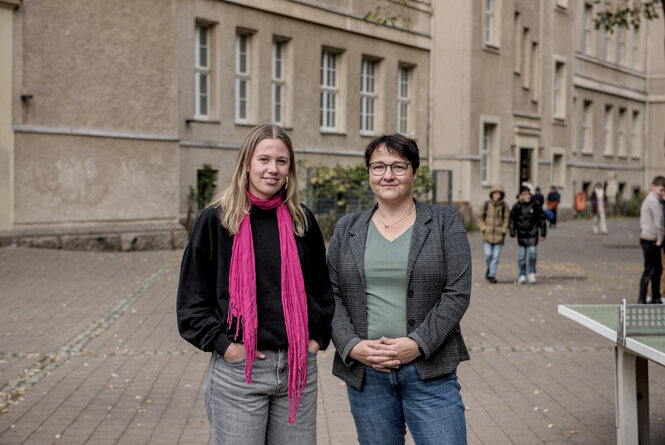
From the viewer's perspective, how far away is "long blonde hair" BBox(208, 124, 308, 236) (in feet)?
11.5

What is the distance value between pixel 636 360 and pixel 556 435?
0.94 m

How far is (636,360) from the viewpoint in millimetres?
5555

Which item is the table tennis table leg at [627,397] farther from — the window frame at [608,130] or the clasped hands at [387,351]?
the window frame at [608,130]

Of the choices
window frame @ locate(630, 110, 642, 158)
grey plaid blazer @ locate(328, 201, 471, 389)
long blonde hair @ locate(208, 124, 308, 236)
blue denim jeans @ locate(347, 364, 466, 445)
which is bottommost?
blue denim jeans @ locate(347, 364, 466, 445)

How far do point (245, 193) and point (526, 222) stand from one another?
1273 cm

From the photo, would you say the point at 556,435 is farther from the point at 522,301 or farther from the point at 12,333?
the point at 522,301

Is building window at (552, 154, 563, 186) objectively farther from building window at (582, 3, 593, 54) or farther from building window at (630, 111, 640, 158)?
building window at (630, 111, 640, 158)

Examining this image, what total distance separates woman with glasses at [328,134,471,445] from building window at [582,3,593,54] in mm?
38370

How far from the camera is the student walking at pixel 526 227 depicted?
1557cm

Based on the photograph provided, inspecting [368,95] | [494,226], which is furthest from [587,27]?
[494,226]

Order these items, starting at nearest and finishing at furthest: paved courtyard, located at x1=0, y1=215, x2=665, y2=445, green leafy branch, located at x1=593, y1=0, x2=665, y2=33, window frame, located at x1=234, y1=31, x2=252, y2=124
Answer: paved courtyard, located at x1=0, y1=215, x2=665, y2=445
green leafy branch, located at x1=593, y1=0, x2=665, y2=33
window frame, located at x1=234, y1=31, x2=252, y2=124

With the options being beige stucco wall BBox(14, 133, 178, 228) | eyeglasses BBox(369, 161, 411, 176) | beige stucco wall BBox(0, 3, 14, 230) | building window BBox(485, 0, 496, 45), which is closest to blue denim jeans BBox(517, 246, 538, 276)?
beige stucco wall BBox(14, 133, 178, 228)

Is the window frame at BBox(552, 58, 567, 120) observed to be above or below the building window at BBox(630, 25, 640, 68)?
below

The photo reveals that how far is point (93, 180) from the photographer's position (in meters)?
18.6
